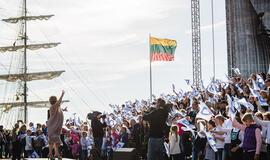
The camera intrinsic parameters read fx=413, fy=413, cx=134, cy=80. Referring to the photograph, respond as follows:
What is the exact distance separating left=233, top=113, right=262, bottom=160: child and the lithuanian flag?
22.4 meters

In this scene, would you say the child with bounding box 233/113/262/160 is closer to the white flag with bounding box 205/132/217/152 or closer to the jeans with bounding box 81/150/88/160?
the white flag with bounding box 205/132/217/152

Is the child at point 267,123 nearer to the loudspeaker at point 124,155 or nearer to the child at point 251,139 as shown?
the child at point 251,139

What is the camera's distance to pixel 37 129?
18.9 m

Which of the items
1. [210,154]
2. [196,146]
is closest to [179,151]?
[196,146]

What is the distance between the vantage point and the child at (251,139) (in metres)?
9.10

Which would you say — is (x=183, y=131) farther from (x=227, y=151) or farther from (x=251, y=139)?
(x=251, y=139)

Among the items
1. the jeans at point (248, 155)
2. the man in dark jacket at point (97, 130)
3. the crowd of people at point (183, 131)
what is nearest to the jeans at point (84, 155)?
the crowd of people at point (183, 131)

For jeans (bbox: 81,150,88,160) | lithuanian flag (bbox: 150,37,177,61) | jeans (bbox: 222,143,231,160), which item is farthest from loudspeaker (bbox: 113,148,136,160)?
lithuanian flag (bbox: 150,37,177,61)

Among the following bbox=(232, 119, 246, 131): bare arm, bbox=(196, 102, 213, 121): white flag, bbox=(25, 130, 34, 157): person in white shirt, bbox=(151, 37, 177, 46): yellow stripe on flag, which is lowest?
bbox=(25, 130, 34, 157): person in white shirt

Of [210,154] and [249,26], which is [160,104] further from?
[249,26]

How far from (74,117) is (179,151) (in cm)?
811

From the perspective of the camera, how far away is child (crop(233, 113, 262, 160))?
9.10 m

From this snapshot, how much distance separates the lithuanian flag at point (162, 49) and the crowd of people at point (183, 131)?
12077 mm

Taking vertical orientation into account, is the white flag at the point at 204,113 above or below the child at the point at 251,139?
above
